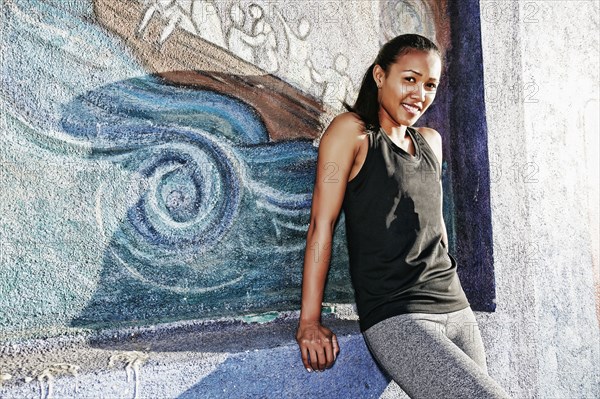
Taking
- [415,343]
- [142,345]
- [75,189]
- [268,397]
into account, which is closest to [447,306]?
[415,343]

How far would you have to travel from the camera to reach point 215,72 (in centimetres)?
216

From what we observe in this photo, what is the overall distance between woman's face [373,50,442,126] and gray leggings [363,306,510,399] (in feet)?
2.83

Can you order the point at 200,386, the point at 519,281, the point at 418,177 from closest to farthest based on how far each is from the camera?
1. the point at 200,386
2. the point at 418,177
3. the point at 519,281

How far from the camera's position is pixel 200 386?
160cm

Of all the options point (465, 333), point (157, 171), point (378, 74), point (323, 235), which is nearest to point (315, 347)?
point (323, 235)

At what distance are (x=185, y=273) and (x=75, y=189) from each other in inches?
21.8

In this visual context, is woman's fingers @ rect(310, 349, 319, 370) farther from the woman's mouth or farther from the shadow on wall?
the woman's mouth

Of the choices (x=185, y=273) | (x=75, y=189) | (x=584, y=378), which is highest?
(x=75, y=189)

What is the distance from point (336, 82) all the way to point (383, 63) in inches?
20.7

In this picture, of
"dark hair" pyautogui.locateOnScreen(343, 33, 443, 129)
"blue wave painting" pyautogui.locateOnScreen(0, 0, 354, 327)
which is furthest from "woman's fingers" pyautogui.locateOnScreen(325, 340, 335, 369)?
"dark hair" pyautogui.locateOnScreen(343, 33, 443, 129)

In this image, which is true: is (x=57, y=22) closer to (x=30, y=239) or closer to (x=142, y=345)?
(x=30, y=239)

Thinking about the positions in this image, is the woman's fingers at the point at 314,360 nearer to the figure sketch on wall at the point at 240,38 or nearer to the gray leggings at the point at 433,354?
the gray leggings at the point at 433,354

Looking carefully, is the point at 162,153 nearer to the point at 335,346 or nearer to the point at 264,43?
the point at 264,43

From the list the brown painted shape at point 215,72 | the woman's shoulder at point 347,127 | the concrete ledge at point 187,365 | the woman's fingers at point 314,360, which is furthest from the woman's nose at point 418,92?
the woman's fingers at point 314,360
